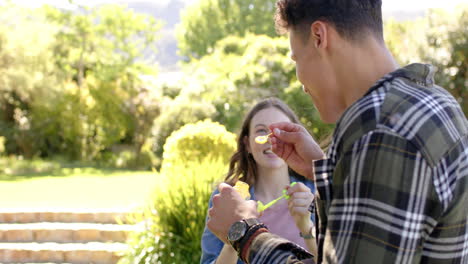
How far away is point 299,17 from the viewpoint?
4.05 ft

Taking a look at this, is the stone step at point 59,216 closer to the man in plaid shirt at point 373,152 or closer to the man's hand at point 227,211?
the man's hand at point 227,211

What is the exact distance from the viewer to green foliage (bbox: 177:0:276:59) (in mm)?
36438

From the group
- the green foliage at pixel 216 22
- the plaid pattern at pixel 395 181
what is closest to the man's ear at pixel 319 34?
the plaid pattern at pixel 395 181

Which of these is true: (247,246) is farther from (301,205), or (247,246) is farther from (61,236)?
(61,236)

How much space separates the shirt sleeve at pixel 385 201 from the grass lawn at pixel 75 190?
6.75 m

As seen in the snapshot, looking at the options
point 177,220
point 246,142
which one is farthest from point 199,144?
point 246,142

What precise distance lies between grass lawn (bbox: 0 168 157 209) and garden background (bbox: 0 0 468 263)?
0.03 m

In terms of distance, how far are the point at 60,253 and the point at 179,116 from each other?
8356mm

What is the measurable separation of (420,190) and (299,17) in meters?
0.48

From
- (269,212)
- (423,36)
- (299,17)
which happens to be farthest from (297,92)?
(299,17)

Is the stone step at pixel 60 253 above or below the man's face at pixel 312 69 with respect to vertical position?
below

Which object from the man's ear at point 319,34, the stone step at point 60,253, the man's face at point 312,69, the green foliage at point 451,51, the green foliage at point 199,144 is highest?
the man's ear at point 319,34

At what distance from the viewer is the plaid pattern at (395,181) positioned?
974mm

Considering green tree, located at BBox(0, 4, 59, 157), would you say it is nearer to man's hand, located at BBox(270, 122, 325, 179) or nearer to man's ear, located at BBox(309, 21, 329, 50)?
man's hand, located at BBox(270, 122, 325, 179)
